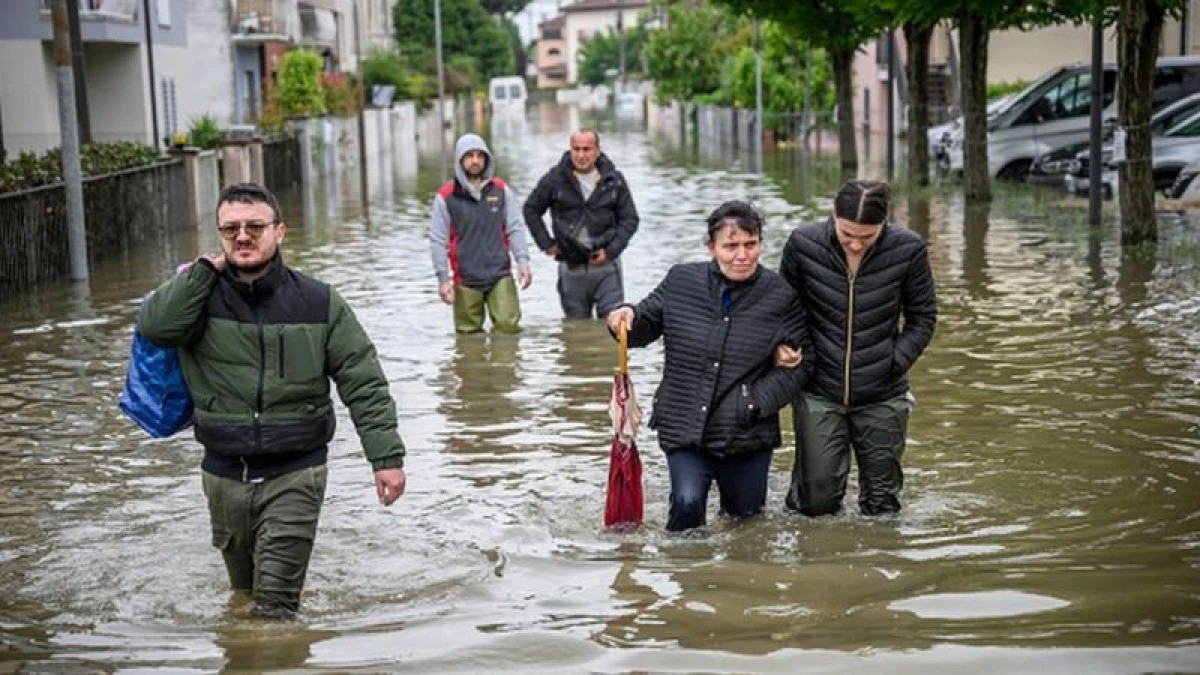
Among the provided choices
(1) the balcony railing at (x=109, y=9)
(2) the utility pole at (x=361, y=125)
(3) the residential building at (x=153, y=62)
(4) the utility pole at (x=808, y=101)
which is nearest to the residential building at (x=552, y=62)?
(2) the utility pole at (x=361, y=125)

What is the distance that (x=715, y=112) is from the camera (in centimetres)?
6169

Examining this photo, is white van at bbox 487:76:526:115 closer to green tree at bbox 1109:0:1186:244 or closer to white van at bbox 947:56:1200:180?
white van at bbox 947:56:1200:180

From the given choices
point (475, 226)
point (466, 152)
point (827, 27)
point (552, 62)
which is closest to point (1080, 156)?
point (827, 27)

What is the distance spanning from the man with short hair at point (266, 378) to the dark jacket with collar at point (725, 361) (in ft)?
4.66

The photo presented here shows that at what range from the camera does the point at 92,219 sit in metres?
22.3

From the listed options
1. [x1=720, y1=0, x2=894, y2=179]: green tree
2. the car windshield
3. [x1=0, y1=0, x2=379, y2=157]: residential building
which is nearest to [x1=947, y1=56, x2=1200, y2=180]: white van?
the car windshield

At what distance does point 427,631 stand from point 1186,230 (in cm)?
1621

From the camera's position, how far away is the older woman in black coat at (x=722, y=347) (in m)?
7.64

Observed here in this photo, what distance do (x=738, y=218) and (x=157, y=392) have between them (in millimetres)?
2329

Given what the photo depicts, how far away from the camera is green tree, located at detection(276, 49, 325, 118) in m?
47.4

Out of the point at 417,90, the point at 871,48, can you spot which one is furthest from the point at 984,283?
the point at 417,90

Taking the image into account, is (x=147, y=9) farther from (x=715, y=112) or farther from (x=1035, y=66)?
(x=715, y=112)

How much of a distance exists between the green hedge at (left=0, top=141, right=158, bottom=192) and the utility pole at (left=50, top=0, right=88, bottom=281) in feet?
1.19

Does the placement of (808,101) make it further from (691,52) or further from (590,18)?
(590,18)
